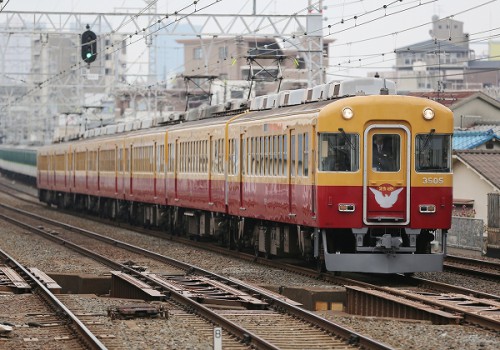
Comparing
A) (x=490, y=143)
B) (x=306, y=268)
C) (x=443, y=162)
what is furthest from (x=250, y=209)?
(x=490, y=143)

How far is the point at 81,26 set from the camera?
39281 millimetres

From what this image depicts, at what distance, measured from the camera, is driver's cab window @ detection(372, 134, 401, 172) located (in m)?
18.2

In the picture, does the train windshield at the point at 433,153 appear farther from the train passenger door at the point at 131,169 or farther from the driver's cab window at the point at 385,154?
the train passenger door at the point at 131,169

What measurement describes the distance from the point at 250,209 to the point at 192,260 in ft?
4.90

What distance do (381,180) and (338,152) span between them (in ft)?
2.50

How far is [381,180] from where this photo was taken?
18172mm

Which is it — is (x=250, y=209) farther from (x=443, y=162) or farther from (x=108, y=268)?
(x=443, y=162)

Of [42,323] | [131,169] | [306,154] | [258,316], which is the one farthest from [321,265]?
[131,169]

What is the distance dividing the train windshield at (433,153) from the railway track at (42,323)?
5.87m

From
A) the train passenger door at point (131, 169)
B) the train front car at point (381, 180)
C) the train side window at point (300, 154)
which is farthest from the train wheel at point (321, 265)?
the train passenger door at point (131, 169)

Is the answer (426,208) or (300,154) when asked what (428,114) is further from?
(300,154)

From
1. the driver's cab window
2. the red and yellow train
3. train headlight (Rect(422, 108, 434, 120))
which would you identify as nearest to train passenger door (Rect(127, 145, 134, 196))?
the red and yellow train

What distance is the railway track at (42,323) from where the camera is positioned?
463 inches

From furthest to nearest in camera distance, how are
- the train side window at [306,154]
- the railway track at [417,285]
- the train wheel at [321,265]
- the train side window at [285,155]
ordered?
1. the train side window at [285,155]
2. the train wheel at [321,265]
3. the train side window at [306,154]
4. the railway track at [417,285]
